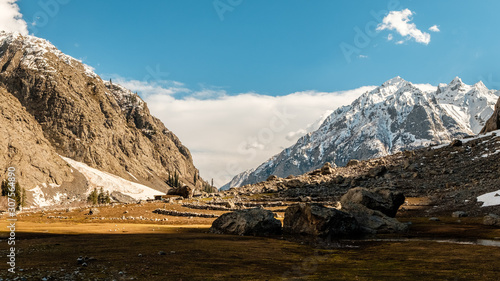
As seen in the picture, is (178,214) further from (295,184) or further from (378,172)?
(378,172)

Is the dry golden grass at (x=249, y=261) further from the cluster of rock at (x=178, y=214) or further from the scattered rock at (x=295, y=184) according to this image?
the scattered rock at (x=295, y=184)

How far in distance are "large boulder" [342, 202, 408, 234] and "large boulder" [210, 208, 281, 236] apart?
12653 millimetres

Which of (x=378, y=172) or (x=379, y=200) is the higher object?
(x=378, y=172)

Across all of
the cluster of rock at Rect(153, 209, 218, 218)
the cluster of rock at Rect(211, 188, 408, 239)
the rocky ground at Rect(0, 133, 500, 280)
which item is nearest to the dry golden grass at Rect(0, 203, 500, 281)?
the rocky ground at Rect(0, 133, 500, 280)

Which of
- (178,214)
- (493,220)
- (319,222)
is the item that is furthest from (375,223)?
(178,214)

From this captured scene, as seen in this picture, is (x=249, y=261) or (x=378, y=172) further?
(x=378, y=172)

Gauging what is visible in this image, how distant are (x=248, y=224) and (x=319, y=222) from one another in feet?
33.5

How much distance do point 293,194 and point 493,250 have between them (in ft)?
335

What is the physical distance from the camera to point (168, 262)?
25.5m

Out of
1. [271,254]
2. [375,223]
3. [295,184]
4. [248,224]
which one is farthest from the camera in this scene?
[295,184]

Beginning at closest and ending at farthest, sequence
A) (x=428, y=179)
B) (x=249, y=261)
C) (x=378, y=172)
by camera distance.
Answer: (x=249, y=261)
(x=428, y=179)
(x=378, y=172)

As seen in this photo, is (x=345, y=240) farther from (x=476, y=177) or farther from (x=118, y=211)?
(x=476, y=177)

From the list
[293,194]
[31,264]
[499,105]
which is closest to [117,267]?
[31,264]

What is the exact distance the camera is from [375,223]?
54594 mm
